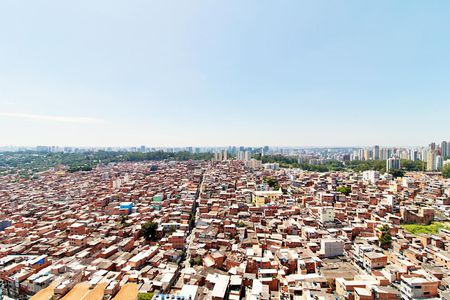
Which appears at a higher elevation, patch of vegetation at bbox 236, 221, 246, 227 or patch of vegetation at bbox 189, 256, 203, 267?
patch of vegetation at bbox 236, 221, 246, 227

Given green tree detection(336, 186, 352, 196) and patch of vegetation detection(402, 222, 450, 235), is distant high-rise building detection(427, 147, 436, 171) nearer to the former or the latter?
green tree detection(336, 186, 352, 196)

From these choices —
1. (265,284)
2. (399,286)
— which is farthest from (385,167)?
(265,284)

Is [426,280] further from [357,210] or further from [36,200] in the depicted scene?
[36,200]

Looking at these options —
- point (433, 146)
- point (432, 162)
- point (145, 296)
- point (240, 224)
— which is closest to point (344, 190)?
point (240, 224)

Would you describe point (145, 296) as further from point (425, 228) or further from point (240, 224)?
point (425, 228)

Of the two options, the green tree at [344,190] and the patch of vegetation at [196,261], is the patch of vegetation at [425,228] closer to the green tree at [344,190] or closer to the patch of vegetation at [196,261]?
the green tree at [344,190]

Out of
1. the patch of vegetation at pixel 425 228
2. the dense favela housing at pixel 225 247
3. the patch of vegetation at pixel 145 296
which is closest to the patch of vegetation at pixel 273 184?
the dense favela housing at pixel 225 247

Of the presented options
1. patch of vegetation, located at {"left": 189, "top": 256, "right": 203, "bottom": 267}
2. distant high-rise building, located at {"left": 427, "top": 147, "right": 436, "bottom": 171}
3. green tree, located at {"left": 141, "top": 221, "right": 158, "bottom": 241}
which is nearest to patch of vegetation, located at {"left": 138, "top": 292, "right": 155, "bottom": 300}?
patch of vegetation, located at {"left": 189, "top": 256, "right": 203, "bottom": 267}
